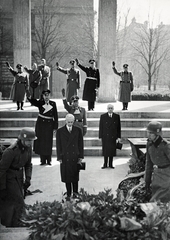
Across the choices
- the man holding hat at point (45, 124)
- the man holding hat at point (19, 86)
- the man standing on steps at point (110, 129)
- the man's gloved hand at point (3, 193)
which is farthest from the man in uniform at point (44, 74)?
the man's gloved hand at point (3, 193)

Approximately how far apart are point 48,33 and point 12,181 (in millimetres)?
22500

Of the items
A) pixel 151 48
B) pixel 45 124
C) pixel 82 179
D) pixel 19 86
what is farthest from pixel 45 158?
pixel 151 48

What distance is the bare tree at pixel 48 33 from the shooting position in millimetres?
26797

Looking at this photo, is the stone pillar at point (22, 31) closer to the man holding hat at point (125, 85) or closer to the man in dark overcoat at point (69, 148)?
the man holding hat at point (125, 85)

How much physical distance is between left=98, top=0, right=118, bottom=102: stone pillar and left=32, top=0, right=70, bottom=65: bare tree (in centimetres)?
1030

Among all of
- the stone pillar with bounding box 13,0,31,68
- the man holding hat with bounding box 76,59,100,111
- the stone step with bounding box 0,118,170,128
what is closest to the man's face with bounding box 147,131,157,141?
the stone step with bounding box 0,118,170,128

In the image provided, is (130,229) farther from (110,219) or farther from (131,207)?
(131,207)

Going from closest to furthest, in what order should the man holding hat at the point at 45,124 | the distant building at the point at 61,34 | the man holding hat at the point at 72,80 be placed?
the man holding hat at the point at 45,124 → the man holding hat at the point at 72,80 → the distant building at the point at 61,34

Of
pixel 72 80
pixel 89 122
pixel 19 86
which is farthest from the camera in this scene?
pixel 72 80

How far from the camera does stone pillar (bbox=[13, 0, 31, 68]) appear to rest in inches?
669

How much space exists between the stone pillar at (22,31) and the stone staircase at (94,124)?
4609 millimetres

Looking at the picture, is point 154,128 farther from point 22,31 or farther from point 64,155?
point 22,31

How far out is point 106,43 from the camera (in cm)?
1691

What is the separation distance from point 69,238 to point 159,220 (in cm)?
81
